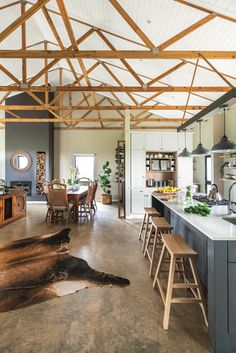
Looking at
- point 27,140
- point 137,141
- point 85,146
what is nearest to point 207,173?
point 137,141

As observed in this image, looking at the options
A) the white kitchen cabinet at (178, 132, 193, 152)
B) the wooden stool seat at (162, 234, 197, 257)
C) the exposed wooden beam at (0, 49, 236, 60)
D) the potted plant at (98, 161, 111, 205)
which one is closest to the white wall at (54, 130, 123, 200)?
the potted plant at (98, 161, 111, 205)

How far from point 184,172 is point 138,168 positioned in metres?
1.47

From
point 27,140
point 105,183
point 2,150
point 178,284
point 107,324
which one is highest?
point 27,140

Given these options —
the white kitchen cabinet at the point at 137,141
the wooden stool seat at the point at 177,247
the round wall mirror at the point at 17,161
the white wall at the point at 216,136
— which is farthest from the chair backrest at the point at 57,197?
the white wall at the point at 216,136

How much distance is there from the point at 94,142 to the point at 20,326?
881 centimetres

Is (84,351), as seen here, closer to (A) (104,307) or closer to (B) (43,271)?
(A) (104,307)

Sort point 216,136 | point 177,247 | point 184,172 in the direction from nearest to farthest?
1. point 177,247
2. point 184,172
3. point 216,136

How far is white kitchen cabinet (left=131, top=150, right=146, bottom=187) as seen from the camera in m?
6.54

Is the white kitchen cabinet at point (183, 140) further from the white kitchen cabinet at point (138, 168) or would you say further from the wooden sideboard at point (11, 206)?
the wooden sideboard at point (11, 206)

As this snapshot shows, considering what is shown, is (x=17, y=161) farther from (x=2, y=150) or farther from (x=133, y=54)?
(x=133, y=54)

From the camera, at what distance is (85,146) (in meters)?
10.3

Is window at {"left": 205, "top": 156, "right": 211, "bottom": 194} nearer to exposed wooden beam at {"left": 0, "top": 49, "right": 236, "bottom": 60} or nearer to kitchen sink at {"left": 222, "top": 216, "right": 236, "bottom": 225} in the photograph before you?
exposed wooden beam at {"left": 0, "top": 49, "right": 236, "bottom": 60}

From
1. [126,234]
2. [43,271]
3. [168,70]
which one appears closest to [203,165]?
[168,70]

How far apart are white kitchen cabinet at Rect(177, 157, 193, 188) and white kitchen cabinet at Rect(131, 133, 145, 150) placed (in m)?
1.25
